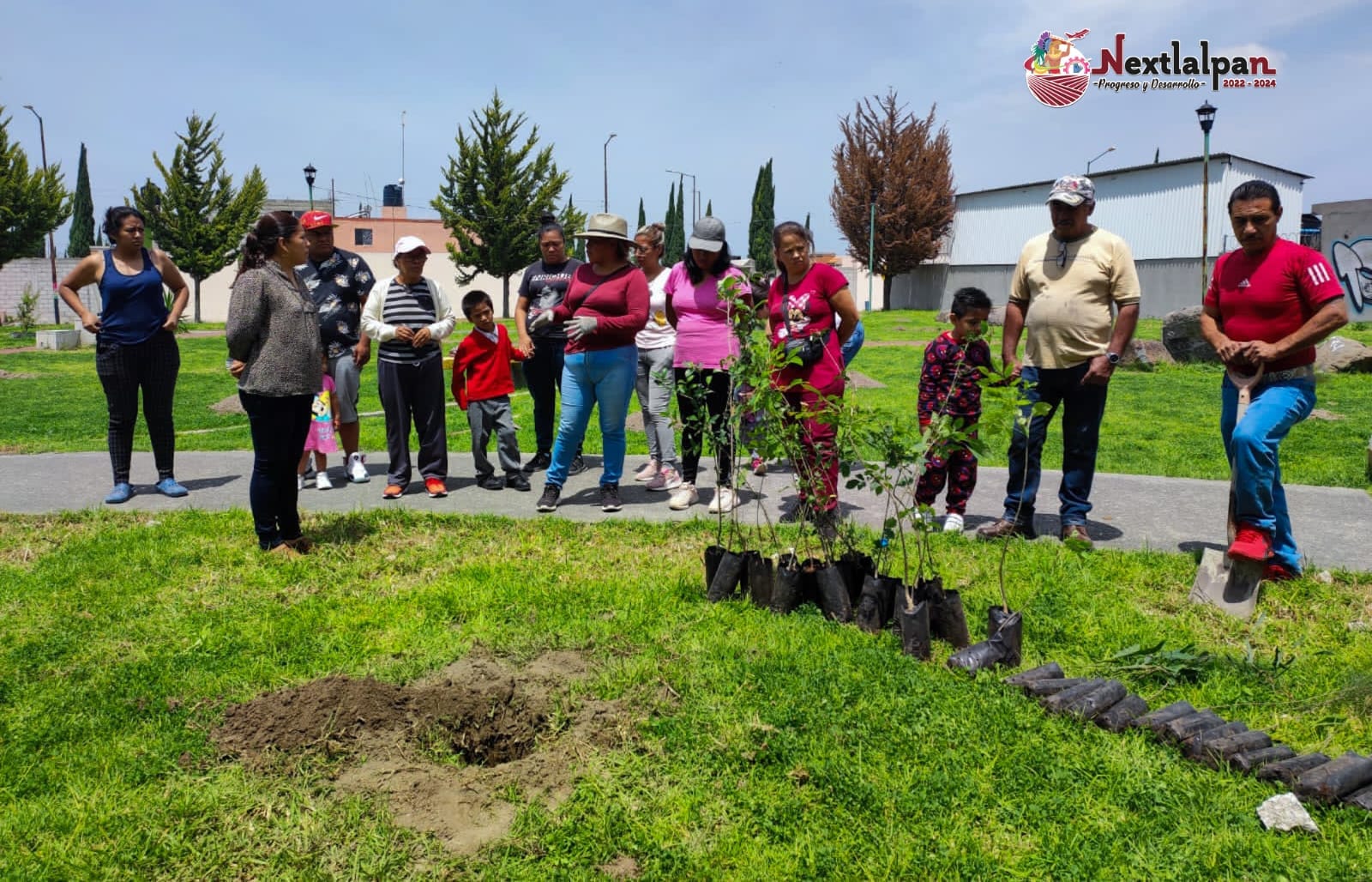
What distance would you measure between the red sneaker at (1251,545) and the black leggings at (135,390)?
6.73 metres

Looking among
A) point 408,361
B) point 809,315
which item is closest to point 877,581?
point 809,315

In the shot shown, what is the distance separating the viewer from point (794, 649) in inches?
156

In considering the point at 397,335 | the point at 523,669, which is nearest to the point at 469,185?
the point at 397,335

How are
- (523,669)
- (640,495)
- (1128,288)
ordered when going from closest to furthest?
1. (523,669)
2. (1128,288)
3. (640,495)

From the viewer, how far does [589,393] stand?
670 cm

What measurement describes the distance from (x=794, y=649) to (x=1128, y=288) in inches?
123

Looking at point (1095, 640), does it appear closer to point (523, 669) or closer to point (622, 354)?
point (523, 669)

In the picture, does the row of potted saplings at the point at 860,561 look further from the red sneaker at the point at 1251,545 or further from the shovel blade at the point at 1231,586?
the red sneaker at the point at 1251,545

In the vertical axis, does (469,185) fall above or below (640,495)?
above

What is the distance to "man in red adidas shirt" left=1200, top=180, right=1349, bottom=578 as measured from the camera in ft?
15.9

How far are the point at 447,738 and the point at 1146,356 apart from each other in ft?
56.6

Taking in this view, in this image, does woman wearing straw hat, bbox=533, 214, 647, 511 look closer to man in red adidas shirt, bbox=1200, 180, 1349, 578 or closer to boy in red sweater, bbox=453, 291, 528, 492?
boy in red sweater, bbox=453, 291, 528, 492

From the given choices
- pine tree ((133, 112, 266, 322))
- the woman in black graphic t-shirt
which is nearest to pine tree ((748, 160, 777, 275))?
pine tree ((133, 112, 266, 322))

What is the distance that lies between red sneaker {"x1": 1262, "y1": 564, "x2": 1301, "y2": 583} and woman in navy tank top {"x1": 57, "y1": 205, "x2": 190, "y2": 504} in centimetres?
692
